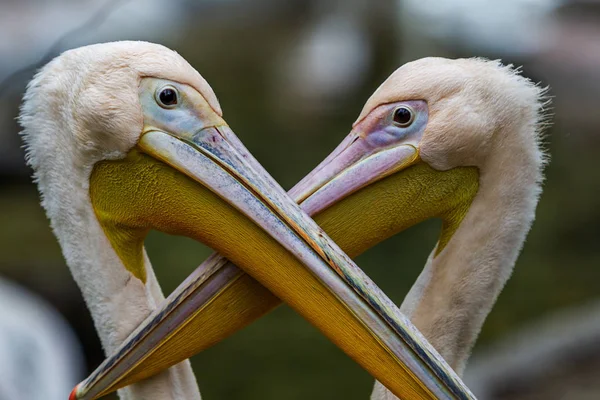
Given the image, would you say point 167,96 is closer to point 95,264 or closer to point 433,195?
point 95,264

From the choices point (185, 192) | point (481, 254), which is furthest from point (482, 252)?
point (185, 192)

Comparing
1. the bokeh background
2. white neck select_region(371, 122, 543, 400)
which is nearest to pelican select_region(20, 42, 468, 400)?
white neck select_region(371, 122, 543, 400)

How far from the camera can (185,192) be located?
6.15 feet

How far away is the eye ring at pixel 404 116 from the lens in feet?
6.45

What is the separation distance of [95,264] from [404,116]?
0.76 m

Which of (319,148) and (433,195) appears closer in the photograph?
(433,195)

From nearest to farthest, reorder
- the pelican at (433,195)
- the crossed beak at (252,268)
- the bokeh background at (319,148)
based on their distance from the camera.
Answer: the crossed beak at (252,268)
the pelican at (433,195)
the bokeh background at (319,148)

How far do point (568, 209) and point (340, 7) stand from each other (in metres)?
2.95

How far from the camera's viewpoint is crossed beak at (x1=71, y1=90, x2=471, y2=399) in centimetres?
181

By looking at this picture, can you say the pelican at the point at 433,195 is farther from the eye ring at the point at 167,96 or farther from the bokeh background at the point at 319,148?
the bokeh background at the point at 319,148

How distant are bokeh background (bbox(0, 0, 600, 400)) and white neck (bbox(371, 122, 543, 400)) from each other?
2708 millimetres

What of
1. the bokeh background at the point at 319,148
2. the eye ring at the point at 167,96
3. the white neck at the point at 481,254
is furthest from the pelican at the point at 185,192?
the bokeh background at the point at 319,148

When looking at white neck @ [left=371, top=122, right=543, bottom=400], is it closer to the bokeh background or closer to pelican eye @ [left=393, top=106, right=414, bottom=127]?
pelican eye @ [left=393, top=106, right=414, bottom=127]

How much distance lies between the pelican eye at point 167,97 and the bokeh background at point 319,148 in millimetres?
2698
